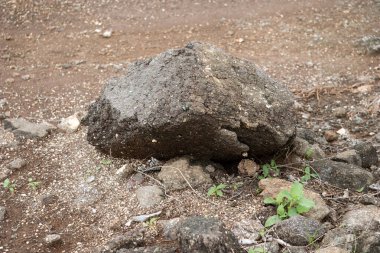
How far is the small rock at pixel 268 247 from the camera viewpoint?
2.85 m

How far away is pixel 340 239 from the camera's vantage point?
2.81 metres

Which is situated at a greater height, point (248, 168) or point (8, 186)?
point (248, 168)

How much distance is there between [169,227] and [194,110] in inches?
28.2

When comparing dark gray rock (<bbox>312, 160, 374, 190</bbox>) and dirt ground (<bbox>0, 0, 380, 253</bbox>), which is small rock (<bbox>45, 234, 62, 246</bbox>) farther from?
dark gray rock (<bbox>312, 160, 374, 190</bbox>)

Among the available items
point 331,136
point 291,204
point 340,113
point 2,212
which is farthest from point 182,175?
point 340,113

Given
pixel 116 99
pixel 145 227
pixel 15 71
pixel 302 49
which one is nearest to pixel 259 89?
pixel 116 99

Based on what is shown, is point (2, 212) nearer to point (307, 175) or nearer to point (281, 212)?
point (281, 212)

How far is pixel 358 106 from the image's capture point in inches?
185

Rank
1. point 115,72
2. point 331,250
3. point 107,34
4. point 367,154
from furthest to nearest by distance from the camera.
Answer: point 107,34, point 115,72, point 367,154, point 331,250

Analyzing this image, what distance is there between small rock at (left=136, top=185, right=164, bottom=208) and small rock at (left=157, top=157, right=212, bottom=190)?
0.08 metres

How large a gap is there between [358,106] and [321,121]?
460 millimetres

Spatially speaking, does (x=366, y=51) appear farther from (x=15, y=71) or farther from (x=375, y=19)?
(x=15, y=71)

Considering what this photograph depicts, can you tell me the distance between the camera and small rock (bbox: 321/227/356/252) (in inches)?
109

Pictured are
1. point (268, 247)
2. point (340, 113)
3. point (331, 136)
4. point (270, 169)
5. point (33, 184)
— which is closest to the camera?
point (268, 247)
